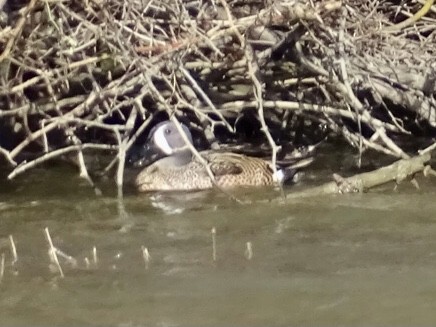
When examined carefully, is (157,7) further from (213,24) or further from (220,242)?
(220,242)

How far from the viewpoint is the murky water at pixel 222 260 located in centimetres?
433

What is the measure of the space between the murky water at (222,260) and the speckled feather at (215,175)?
245mm

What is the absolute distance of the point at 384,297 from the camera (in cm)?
445

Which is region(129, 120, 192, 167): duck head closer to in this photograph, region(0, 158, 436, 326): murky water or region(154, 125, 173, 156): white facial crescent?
region(154, 125, 173, 156): white facial crescent

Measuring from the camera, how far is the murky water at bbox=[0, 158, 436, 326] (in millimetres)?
4328

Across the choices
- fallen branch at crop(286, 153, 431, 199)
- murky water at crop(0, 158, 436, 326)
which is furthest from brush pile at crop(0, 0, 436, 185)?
murky water at crop(0, 158, 436, 326)

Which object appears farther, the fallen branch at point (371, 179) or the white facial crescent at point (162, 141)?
the white facial crescent at point (162, 141)

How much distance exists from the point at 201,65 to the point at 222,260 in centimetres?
224

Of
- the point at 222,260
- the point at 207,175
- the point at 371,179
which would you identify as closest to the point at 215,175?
the point at 207,175

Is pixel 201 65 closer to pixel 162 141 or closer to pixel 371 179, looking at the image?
pixel 162 141

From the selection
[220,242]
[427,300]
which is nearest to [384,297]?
[427,300]

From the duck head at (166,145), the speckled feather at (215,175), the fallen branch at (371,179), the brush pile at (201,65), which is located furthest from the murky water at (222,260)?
the duck head at (166,145)

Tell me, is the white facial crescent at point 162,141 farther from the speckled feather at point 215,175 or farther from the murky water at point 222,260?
the murky water at point 222,260

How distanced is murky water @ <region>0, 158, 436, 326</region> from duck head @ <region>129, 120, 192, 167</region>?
0.80 metres
